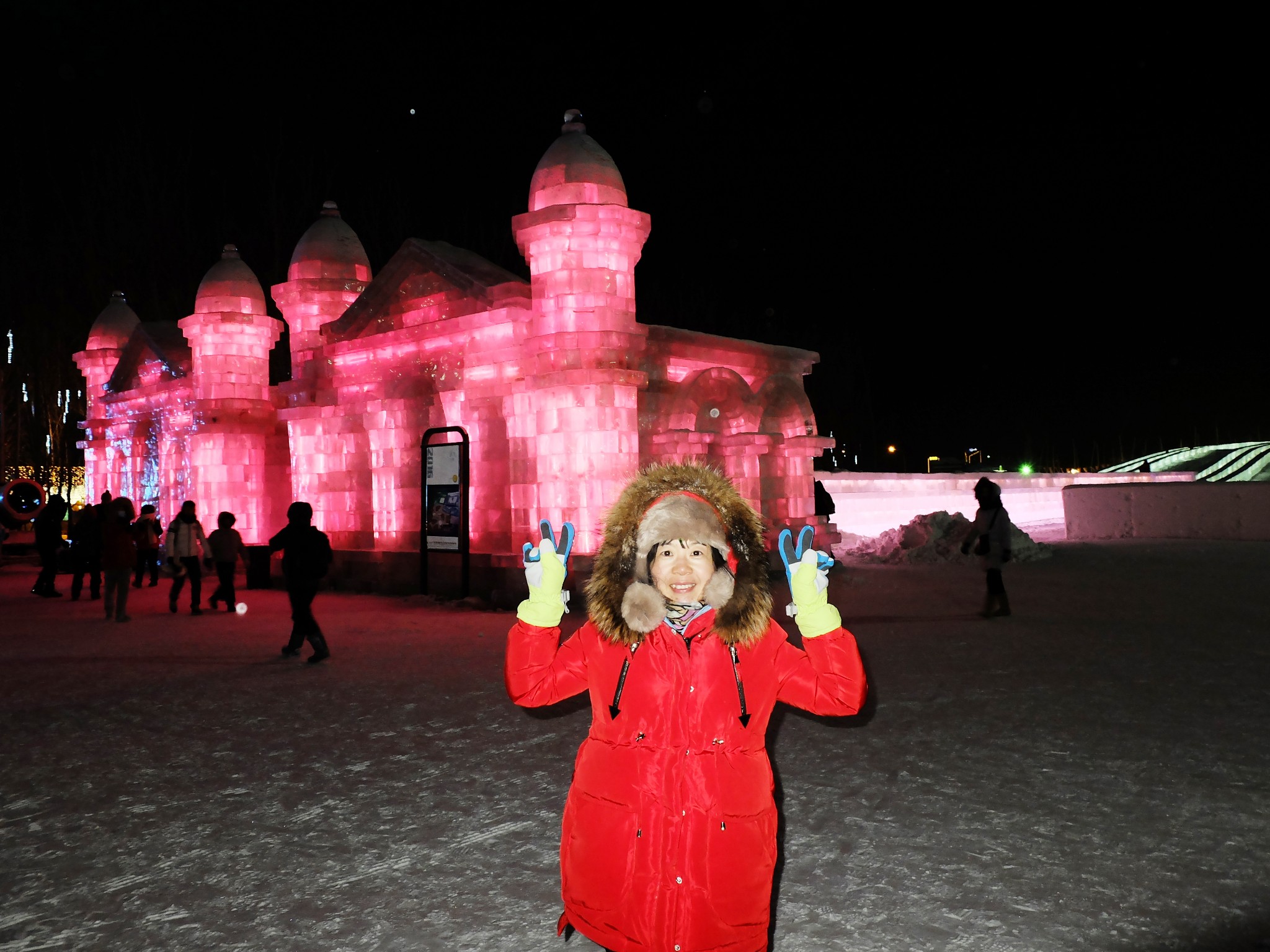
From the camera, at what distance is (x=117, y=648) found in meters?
9.88

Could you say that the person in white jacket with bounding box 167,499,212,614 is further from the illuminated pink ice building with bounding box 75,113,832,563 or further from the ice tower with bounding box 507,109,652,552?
the ice tower with bounding box 507,109,652,552

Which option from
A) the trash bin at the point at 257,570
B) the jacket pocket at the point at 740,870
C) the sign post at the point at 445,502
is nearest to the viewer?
the jacket pocket at the point at 740,870

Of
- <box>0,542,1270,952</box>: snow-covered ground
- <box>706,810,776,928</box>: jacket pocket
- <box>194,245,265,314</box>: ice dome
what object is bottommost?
<box>0,542,1270,952</box>: snow-covered ground

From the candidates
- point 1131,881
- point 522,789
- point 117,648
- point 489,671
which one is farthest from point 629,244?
point 1131,881

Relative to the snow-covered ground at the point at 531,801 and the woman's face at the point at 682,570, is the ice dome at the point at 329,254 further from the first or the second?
the woman's face at the point at 682,570

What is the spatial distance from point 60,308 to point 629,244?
35.1 meters

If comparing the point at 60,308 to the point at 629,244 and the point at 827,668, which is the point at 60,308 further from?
the point at 827,668

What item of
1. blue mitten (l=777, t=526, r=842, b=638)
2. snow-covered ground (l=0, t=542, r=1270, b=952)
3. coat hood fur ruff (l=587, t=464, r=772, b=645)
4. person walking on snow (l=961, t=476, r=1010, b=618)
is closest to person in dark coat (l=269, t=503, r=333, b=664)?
snow-covered ground (l=0, t=542, r=1270, b=952)

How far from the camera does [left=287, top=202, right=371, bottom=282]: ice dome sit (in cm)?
1742

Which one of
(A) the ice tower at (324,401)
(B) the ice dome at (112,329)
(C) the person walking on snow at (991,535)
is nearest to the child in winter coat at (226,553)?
(A) the ice tower at (324,401)

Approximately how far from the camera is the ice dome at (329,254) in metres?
17.4

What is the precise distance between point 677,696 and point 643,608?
25cm

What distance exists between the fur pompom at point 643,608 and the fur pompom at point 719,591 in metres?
0.13

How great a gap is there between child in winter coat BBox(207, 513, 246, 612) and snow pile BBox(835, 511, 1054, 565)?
12.0 m
